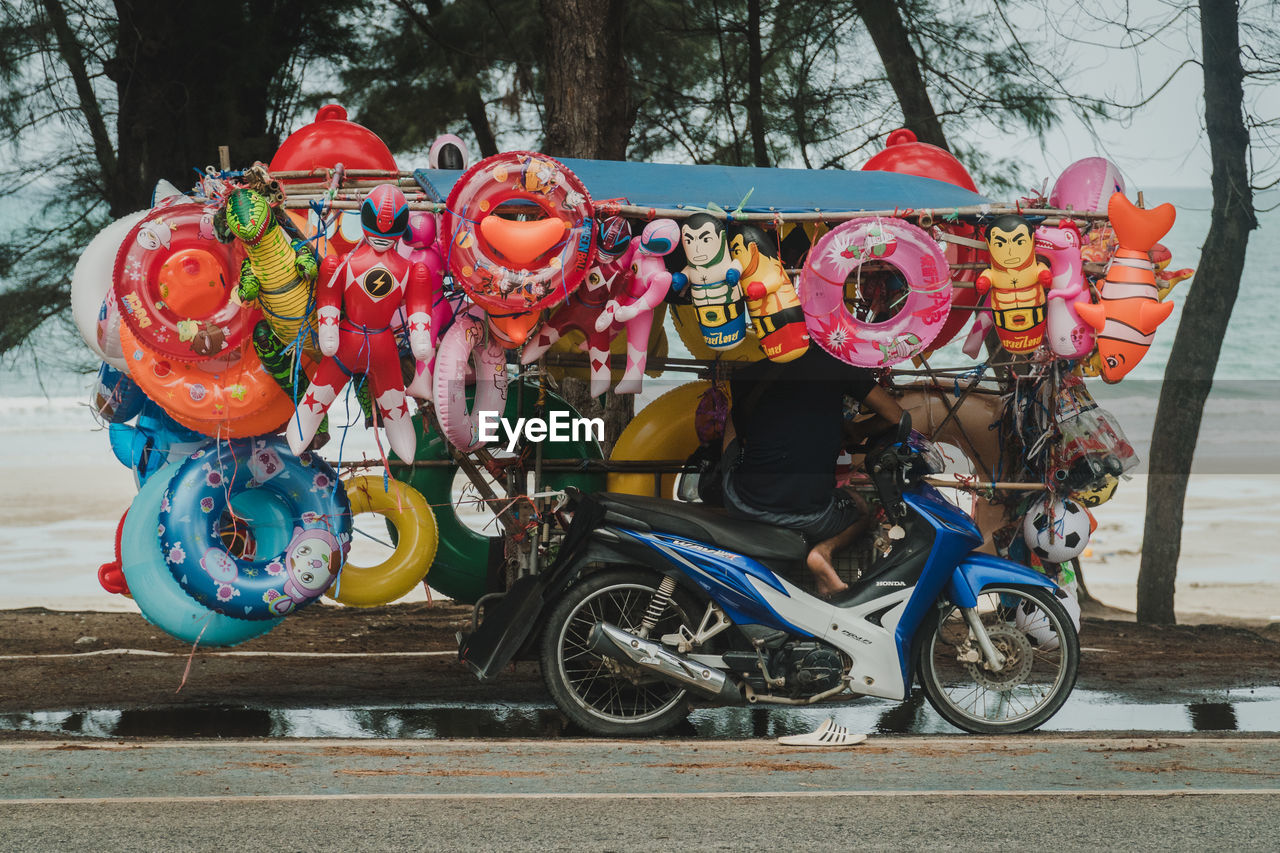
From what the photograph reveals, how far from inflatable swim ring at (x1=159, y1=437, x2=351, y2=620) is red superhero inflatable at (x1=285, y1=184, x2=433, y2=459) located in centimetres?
46

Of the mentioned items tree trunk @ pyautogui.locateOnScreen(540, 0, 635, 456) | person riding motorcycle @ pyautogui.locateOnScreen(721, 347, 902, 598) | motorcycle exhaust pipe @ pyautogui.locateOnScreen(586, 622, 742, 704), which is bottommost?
motorcycle exhaust pipe @ pyautogui.locateOnScreen(586, 622, 742, 704)

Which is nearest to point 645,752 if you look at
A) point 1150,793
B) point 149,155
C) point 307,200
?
point 1150,793

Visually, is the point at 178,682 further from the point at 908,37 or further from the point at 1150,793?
the point at 908,37

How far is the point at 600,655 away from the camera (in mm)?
5348

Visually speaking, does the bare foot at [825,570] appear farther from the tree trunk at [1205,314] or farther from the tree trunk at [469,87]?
the tree trunk at [469,87]

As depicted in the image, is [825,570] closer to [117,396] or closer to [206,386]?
[206,386]

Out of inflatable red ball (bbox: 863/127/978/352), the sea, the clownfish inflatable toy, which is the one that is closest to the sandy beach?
the sea

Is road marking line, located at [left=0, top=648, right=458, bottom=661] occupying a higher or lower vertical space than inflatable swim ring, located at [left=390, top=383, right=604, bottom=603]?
lower

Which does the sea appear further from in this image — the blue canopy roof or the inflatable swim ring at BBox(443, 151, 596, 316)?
the inflatable swim ring at BBox(443, 151, 596, 316)

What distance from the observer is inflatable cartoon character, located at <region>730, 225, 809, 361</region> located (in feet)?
17.7

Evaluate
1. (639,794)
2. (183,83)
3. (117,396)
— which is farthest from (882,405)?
(183,83)

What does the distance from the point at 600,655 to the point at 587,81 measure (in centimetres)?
464

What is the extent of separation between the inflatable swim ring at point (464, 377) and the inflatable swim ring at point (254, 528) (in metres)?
0.76

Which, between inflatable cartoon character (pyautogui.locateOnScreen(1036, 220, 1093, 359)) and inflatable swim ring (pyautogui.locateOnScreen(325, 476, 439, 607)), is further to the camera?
inflatable swim ring (pyautogui.locateOnScreen(325, 476, 439, 607))
